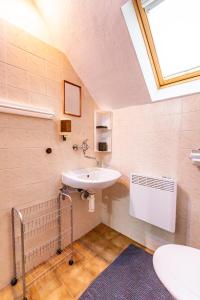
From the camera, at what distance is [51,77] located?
1.38m

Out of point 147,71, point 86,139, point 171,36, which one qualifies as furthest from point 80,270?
point 171,36

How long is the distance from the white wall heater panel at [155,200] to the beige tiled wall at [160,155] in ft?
0.37

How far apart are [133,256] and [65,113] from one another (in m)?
1.58

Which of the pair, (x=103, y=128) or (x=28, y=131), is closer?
(x=28, y=131)

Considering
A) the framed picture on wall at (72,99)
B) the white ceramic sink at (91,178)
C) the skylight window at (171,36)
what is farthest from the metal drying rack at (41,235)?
the skylight window at (171,36)

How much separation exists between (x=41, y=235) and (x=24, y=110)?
44.5 inches

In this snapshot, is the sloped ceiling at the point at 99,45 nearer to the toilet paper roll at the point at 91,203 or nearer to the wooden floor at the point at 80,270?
the toilet paper roll at the point at 91,203

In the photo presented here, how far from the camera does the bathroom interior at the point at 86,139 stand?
113cm

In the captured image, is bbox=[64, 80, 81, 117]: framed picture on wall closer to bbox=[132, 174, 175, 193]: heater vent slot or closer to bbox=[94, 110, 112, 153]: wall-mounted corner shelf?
bbox=[94, 110, 112, 153]: wall-mounted corner shelf

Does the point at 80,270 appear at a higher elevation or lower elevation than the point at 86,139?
lower

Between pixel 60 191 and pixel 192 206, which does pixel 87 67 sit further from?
pixel 192 206

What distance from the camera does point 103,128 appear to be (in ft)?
6.12

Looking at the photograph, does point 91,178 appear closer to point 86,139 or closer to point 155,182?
point 86,139

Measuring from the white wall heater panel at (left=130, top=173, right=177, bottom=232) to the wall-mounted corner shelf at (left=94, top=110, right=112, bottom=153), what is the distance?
575 mm
